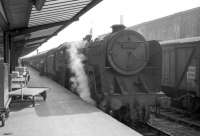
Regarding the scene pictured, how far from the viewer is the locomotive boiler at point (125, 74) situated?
30.5 feet

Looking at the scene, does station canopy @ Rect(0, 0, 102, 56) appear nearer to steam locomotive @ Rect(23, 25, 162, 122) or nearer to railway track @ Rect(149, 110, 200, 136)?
steam locomotive @ Rect(23, 25, 162, 122)

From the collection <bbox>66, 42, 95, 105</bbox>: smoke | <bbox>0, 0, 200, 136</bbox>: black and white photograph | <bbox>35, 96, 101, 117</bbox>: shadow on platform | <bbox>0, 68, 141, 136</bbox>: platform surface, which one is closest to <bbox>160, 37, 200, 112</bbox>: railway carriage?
<bbox>0, 0, 200, 136</bbox>: black and white photograph

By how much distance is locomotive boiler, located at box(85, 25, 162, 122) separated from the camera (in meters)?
9.30

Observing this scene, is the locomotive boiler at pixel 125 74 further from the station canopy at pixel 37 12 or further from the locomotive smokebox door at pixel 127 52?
the station canopy at pixel 37 12

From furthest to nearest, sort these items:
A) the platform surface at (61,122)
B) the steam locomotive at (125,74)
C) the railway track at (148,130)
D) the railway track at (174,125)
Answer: the steam locomotive at (125,74) < the railway track at (174,125) < the railway track at (148,130) < the platform surface at (61,122)

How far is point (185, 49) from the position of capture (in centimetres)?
1184

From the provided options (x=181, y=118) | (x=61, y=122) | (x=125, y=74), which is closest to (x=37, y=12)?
(x=61, y=122)

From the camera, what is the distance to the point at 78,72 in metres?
12.5

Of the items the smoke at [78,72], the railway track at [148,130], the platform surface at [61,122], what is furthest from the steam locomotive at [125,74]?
the smoke at [78,72]

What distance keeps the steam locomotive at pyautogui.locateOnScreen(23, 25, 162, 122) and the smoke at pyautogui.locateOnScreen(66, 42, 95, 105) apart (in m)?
1.13

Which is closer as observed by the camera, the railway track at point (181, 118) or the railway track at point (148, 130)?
the railway track at point (148, 130)

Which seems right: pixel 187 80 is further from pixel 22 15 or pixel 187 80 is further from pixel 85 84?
pixel 22 15

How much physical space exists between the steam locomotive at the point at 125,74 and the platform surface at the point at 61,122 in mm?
891

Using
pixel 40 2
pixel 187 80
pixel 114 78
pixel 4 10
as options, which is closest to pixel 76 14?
pixel 114 78
